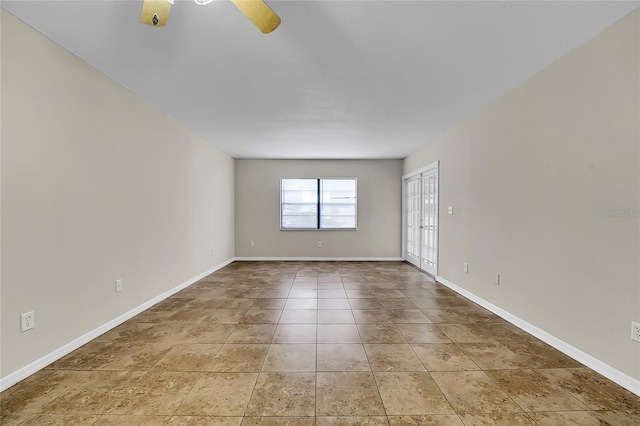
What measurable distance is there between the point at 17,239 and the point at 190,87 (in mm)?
1946

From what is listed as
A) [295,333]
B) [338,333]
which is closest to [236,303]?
[295,333]

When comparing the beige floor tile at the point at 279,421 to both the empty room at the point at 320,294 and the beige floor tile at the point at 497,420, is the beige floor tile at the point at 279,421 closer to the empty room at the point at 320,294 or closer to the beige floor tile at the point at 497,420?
the empty room at the point at 320,294

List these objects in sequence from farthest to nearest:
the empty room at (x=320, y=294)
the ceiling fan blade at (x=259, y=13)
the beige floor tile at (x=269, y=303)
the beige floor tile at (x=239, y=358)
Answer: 1. the beige floor tile at (x=269, y=303)
2. the beige floor tile at (x=239, y=358)
3. the empty room at (x=320, y=294)
4. the ceiling fan blade at (x=259, y=13)

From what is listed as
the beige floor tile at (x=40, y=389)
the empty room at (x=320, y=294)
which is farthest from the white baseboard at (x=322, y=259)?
the beige floor tile at (x=40, y=389)

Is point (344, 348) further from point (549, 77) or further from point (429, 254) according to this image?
point (429, 254)

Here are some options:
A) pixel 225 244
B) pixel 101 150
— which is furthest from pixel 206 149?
pixel 101 150

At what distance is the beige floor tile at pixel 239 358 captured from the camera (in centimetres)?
216

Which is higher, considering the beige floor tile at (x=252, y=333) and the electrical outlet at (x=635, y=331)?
the electrical outlet at (x=635, y=331)

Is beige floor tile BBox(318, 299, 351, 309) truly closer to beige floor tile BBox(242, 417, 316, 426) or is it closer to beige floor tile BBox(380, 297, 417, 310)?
beige floor tile BBox(380, 297, 417, 310)

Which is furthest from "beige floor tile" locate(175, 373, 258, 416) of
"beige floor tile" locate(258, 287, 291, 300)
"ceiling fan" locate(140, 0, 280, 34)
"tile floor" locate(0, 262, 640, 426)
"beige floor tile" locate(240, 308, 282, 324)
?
"ceiling fan" locate(140, 0, 280, 34)

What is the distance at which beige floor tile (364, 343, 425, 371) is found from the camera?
218 centimetres

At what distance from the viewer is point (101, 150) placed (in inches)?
107

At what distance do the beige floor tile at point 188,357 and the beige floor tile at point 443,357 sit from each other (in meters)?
1.69

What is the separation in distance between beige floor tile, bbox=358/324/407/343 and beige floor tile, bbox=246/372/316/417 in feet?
2.60
